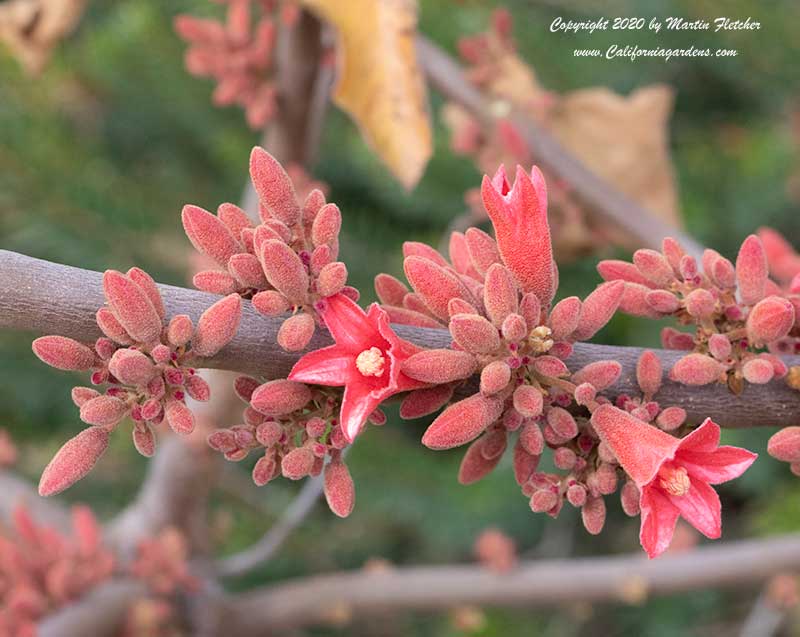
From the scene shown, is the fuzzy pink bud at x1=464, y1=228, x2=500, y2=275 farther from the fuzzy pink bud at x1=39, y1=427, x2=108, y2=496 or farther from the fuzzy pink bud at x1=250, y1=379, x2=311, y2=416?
the fuzzy pink bud at x1=39, y1=427, x2=108, y2=496

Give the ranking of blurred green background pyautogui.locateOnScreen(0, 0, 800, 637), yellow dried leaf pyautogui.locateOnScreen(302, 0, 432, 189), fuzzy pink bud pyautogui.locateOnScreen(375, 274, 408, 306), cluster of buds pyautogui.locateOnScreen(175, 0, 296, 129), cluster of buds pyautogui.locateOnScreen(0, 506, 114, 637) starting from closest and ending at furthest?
fuzzy pink bud pyautogui.locateOnScreen(375, 274, 408, 306)
yellow dried leaf pyautogui.locateOnScreen(302, 0, 432, 189)
cluster of buds pyautogui.locateOnScreen(0, 506, 114, 637)
cluster of buds pyautogui.locateOnScreen(175, 0, 296, 129)
blurred green background pyautogui.locateOnScreen(0, 0, 800, 637)

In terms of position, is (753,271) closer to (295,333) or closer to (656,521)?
(656,521)

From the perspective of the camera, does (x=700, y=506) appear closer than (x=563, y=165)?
Yes

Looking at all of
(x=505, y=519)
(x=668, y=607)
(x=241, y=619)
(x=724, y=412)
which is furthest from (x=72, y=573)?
(x=668, y=607)

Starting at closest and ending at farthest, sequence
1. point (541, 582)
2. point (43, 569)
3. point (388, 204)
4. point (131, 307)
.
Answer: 1. point (131, 307)
2. point (43, 569)
3. point (541, 582)
4. point (388, 204)

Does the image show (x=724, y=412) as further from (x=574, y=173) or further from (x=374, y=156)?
(x=374, y=156)

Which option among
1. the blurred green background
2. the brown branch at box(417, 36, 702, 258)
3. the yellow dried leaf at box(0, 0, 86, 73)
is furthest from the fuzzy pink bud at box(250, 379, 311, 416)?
the blurred green background

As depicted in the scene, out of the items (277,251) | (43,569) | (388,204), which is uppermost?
(277,251)

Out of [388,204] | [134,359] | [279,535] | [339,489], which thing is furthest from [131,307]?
[388,204]
